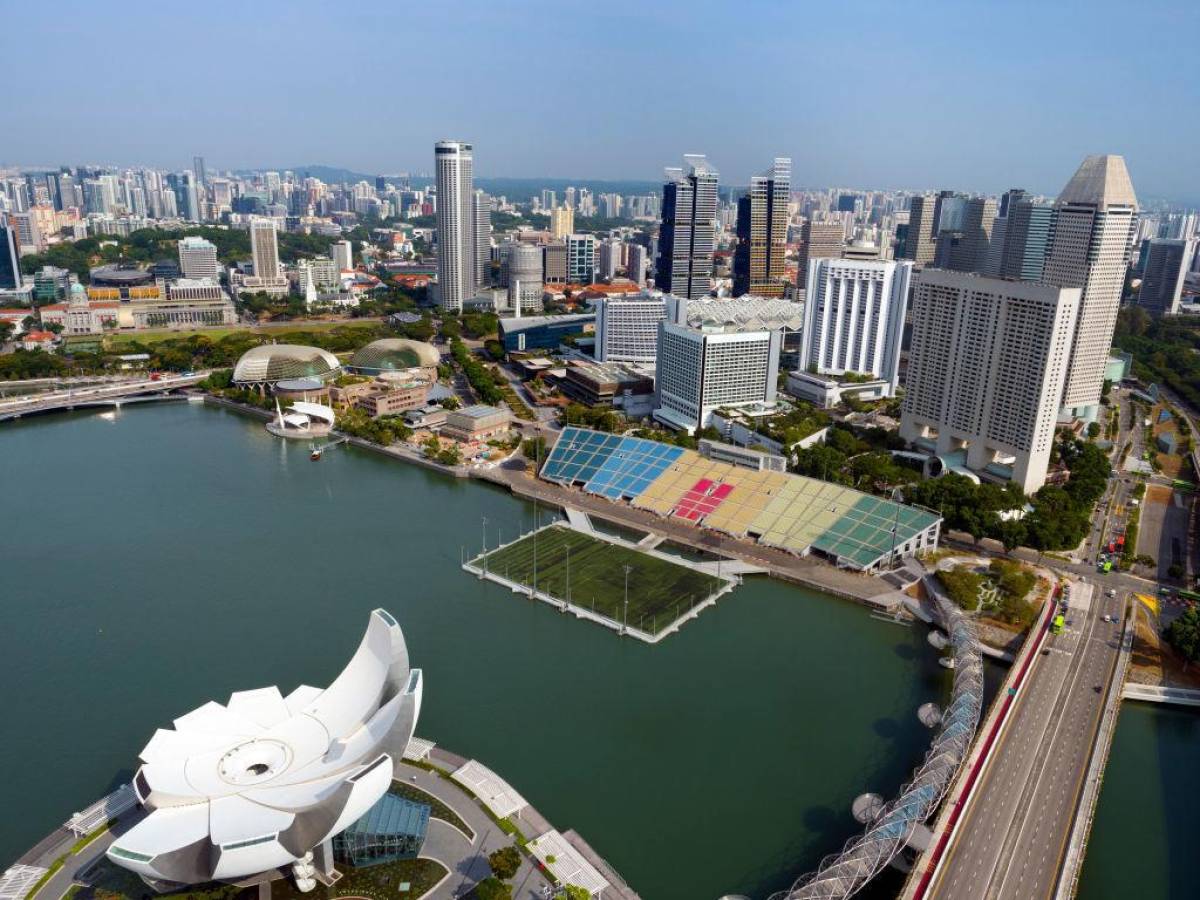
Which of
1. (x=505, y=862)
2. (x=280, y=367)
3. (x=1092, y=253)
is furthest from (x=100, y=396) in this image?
(x=1092, y=253)

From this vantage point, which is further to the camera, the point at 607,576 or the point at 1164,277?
the point at 1164,277

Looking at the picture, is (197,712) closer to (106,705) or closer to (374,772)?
(374,772)

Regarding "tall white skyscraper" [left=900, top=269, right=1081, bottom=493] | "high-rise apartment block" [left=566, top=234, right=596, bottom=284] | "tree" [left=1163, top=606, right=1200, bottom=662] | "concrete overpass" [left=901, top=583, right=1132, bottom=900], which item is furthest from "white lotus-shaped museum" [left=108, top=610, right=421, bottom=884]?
"high-rise apartment block" [left=566, top=234, right=596, bottom=284]

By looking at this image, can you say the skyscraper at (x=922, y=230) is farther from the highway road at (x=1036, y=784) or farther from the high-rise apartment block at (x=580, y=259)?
the highway road at (x=1036, y=784)

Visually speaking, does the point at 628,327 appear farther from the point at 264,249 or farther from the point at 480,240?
the point at 264,249

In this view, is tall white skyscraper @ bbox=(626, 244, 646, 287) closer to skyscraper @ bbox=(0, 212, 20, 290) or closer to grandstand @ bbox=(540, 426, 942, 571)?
skyscraper @ bbox=(0, 212, 20, 290)

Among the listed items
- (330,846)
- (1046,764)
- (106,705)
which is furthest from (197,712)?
(1046,764)

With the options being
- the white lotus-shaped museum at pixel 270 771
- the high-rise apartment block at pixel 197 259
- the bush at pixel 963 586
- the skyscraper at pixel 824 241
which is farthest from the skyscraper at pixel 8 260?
the bush at pixel 963 586
